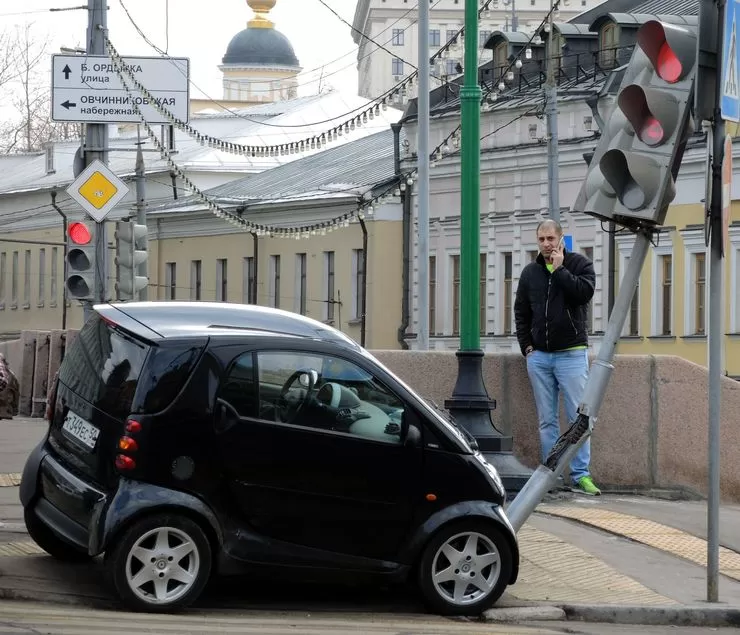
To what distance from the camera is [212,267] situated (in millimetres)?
61656

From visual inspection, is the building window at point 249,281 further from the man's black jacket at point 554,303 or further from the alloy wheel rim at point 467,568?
the alloy wheel rim at point 467,568

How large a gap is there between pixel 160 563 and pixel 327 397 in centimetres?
121

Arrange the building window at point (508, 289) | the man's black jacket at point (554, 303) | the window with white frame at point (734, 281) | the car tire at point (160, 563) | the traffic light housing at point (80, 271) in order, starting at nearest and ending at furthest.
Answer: the car tire at point (160, 563), the man's black jacket at point (554, 303), the traffic light housing at point (80, 271), the window with white frame at point (734, 281), the building window at point (508, 289)

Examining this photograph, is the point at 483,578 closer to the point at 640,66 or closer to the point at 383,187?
the point at 640,66

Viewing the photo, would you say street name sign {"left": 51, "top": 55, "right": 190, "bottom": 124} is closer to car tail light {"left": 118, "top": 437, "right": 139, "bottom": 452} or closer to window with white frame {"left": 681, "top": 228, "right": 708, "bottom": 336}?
car tail light {"left": 118, "top": 437, "right": 139, "bottom": 452}

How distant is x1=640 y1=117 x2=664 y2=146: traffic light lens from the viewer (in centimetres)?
965

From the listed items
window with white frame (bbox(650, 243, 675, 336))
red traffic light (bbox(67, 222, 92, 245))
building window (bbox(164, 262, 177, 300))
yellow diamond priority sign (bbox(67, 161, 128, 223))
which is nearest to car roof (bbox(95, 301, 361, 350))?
red traffic light (bbox(67, 222, 92, 245))

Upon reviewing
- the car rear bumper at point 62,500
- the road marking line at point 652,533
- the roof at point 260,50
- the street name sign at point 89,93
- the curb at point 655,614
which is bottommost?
the curb at point 655,614

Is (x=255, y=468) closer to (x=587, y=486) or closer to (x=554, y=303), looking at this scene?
(x=554, y=303)

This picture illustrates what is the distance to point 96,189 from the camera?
18.8m

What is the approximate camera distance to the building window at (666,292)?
4444 centimetres

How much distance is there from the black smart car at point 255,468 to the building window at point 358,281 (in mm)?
44509

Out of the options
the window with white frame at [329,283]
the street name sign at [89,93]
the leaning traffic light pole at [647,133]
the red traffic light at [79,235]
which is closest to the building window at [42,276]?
the window with white frame at [329,283]

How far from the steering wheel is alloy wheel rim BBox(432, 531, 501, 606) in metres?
1.03
